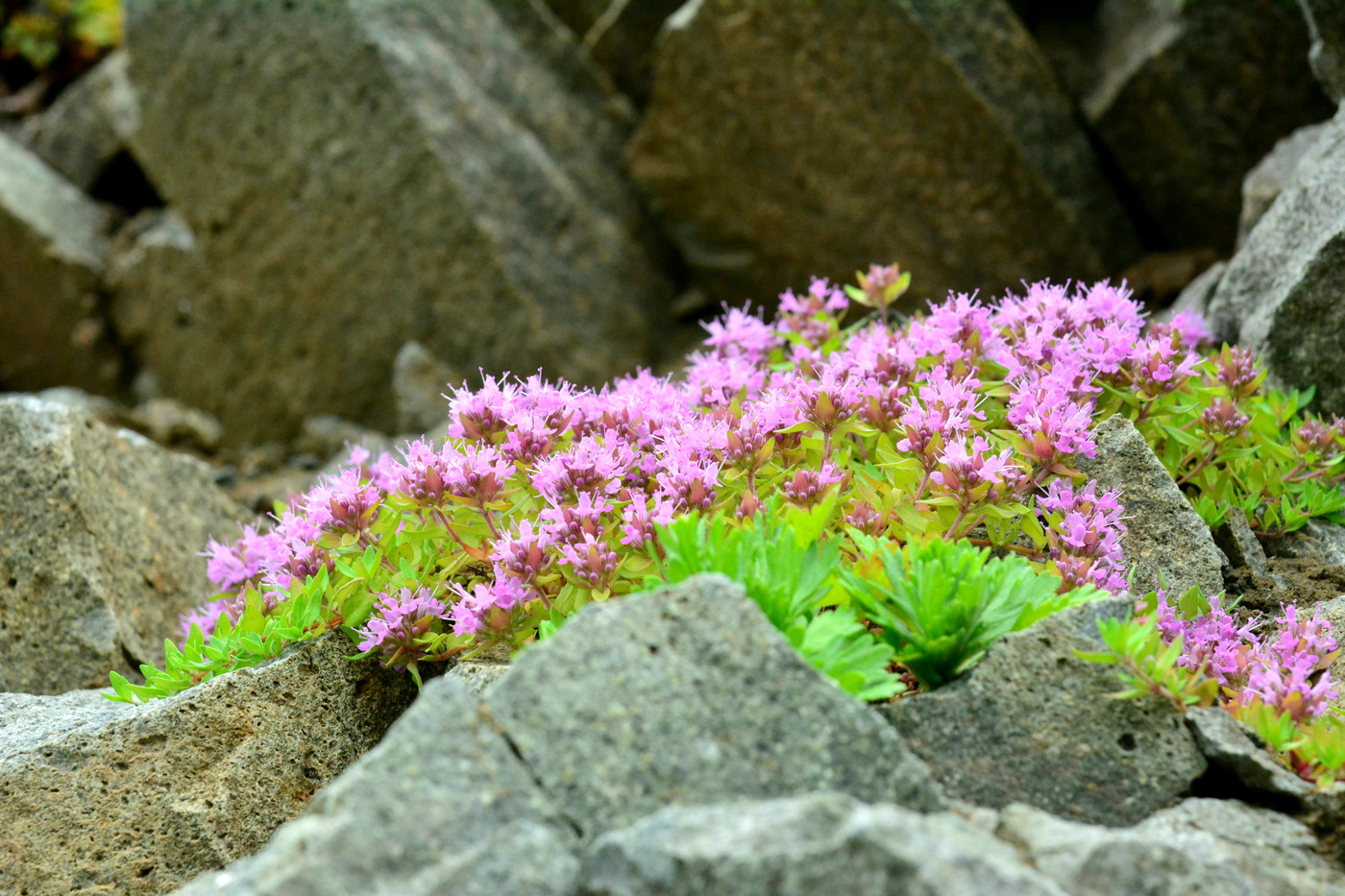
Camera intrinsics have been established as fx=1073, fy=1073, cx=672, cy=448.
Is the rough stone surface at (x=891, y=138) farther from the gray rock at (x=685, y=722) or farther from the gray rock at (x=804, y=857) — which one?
the gray rock at (x=804, y=857)

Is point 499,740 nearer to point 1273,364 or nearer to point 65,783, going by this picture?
point 65,783

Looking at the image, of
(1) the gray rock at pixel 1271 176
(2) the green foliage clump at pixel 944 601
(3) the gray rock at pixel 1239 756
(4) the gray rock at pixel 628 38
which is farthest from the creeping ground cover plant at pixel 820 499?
(4) the gray rock at pixel 628 38

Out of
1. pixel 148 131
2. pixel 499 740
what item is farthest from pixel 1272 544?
pixel 148 131

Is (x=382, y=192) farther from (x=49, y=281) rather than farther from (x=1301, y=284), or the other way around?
(x=1301, y=284)

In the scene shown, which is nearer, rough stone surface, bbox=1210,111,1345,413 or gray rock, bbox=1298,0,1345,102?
rough stone surface, bbox=1210,111,1345,413

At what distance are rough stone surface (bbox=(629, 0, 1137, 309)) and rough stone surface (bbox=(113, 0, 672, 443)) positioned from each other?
0.98 m

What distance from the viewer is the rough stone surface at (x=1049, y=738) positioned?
242cm

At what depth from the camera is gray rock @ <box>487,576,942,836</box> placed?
2.14 meters

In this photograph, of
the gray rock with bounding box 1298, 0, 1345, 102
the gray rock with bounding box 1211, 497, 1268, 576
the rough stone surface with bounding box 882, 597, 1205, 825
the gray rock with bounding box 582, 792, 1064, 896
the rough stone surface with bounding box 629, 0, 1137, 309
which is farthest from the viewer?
the rough stone surface with bounding box 629, 0, 1137, 309

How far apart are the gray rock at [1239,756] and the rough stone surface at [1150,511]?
0.81 metres

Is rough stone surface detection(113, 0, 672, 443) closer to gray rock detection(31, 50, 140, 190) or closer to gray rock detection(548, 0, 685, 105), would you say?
gray rock detection(548, 0, 685, 105)

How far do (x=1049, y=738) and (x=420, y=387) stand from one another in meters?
5.54

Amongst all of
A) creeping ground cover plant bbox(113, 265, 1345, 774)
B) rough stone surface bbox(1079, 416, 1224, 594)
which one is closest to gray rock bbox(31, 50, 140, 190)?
creeping ground cover plant bbox(113, 265, 1345, 774)

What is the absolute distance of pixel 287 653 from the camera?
3209 mm
